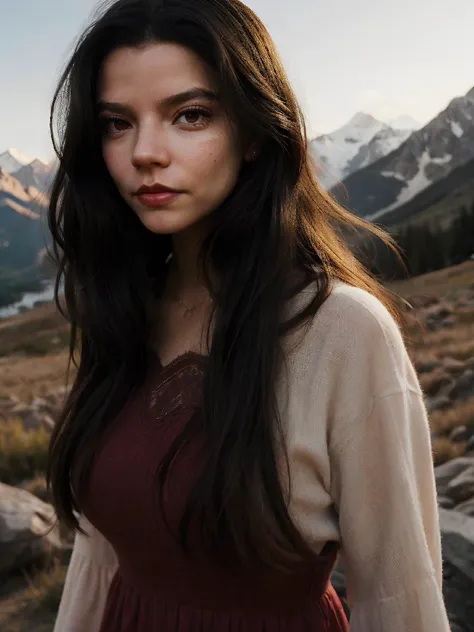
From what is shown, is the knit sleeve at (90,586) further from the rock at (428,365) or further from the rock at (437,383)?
the rock at (428,365)

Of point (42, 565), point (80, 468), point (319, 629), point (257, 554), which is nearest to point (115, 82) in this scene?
point (80, 468)

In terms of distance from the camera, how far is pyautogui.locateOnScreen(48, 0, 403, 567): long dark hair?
4.76 ft

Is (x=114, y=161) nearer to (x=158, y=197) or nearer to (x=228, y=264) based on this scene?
(x=158, y=197)

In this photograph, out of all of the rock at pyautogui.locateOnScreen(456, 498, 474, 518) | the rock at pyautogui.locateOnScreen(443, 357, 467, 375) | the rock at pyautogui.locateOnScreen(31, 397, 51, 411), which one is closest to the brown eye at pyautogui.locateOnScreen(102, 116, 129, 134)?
the rock at pyautogui.locateOnScreen(456, 498, 474, 518)

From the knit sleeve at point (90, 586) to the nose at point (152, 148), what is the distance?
111 centimetres

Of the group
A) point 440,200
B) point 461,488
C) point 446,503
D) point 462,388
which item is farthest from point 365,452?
point 440,200

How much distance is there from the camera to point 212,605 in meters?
1.59

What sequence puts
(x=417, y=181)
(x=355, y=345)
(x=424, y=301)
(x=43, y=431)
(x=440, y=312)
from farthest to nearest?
(x=417, y=181)
(x=424, y=301)
(x=440, y=312)
(x=43, y=431)
(x=355, y=345)

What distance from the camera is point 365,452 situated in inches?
57.1

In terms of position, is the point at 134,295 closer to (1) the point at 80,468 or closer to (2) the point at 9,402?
(1) the point at 80,468

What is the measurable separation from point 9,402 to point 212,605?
7.91m

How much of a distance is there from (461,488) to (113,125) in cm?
300

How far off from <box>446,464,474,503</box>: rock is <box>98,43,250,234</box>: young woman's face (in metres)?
2.76

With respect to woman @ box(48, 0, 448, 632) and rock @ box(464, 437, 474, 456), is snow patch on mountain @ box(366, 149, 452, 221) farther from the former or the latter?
woman @ box(48, 0, 448, 632)
